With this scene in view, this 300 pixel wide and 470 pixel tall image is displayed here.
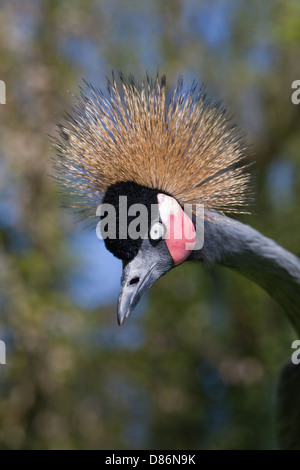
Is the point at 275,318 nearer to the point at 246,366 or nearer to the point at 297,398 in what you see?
the point at 246,366

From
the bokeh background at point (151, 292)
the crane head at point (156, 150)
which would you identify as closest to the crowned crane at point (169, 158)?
the crane head at point (156, 150)

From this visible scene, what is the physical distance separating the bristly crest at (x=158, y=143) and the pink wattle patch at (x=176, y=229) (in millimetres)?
57

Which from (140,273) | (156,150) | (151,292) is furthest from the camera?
(151,292)

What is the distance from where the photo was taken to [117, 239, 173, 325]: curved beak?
1.11 meters

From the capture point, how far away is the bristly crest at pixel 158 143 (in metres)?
1.30

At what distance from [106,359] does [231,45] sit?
2.29 metres

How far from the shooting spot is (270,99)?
12.2ft

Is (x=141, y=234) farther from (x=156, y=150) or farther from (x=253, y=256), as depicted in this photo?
(x=253, y=256)

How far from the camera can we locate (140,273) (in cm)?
115

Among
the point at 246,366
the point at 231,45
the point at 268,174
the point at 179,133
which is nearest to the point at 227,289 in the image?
the point at 246,366

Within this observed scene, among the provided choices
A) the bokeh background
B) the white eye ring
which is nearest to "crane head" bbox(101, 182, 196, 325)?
the white eye ring

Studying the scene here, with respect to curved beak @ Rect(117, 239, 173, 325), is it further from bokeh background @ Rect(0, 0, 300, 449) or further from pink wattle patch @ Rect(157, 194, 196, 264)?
bokeh background @ Rect(0, 0, 300, 449)

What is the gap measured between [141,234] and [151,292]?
300cm

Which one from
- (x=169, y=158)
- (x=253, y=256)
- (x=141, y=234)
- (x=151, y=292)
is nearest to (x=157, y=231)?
(x=141, y=234)
